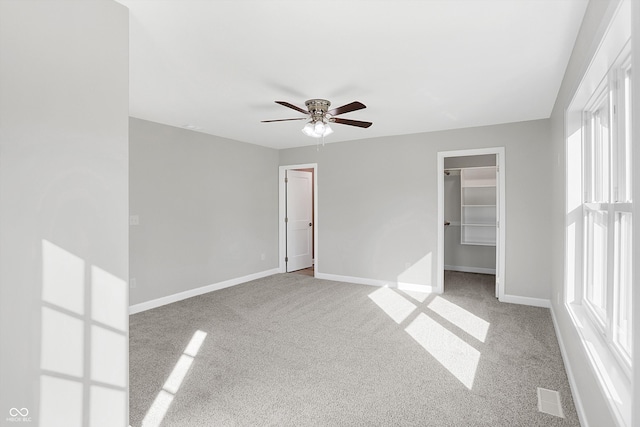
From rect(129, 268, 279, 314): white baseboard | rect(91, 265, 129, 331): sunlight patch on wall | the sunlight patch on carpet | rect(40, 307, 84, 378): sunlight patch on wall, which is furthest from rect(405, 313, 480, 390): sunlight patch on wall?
rect(129, 268, 279, 314): white baseboard

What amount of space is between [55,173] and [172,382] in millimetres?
1777

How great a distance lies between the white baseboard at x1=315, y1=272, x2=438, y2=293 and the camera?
520cm

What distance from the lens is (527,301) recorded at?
453 centimetres

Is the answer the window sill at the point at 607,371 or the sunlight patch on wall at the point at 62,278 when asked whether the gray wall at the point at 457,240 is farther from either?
the sunlight patch on wall at the point at 62,278

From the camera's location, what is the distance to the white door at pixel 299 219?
6715 millimetres

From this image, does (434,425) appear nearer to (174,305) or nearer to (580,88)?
(580,88)

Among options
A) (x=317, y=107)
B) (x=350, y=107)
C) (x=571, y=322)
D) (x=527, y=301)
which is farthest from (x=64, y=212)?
(x=527, y=301)

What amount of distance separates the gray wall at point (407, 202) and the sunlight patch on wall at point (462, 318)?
0.64m

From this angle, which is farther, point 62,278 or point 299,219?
point 299,219

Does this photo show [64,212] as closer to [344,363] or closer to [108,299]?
[108,299]

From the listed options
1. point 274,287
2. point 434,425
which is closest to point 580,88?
point 434,425

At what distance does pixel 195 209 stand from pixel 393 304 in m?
3.11

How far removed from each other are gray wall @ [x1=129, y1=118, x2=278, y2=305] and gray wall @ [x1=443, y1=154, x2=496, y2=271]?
3.59 metres

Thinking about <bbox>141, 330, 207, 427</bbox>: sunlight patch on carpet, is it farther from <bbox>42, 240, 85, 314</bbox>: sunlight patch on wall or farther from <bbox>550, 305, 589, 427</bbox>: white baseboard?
<bbox>550, 305, 589, 427</bbox>: white baseboard
